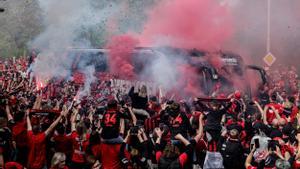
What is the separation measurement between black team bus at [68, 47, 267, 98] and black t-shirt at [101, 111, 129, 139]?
277 inches

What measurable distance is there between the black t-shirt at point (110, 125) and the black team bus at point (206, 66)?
277 inches

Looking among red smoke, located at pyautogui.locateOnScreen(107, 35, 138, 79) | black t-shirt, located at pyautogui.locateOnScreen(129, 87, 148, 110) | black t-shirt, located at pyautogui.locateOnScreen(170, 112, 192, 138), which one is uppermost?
red smoke, located at pyautogui.locateOnScreen(107, 35, 138, 79)

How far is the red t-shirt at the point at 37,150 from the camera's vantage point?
8234 mm

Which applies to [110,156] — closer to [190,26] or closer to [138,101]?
[138,101]

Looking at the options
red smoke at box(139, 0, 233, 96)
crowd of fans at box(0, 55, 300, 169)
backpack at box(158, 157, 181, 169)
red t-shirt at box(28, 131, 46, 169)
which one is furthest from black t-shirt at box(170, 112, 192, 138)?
red smoke at box(139, 0, 233, 96)

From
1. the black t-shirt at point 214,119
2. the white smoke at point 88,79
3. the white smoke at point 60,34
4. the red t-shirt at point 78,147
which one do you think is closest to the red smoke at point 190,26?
the white smoke at point 88,79

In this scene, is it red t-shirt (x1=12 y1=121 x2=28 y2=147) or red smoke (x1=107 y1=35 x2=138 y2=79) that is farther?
red smoke (x1=107 y1=35 x2=138 y2=79)

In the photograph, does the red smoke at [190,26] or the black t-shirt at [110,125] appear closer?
the black t-shirt at [110,125]

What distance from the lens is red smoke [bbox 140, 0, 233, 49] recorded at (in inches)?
672

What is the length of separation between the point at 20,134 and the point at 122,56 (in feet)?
27.0

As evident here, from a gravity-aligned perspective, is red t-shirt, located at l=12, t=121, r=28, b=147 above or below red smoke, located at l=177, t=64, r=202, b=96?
below

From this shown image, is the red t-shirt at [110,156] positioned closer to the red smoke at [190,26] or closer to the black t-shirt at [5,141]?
the black t-shirt at [5,141]

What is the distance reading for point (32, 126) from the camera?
8461 mm

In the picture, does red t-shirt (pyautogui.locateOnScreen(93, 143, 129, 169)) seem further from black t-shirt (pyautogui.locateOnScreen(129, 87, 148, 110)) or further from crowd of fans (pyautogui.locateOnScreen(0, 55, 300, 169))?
black t-shirt (pyautogui.locateOnScreen(129, 87, 148, 110))
